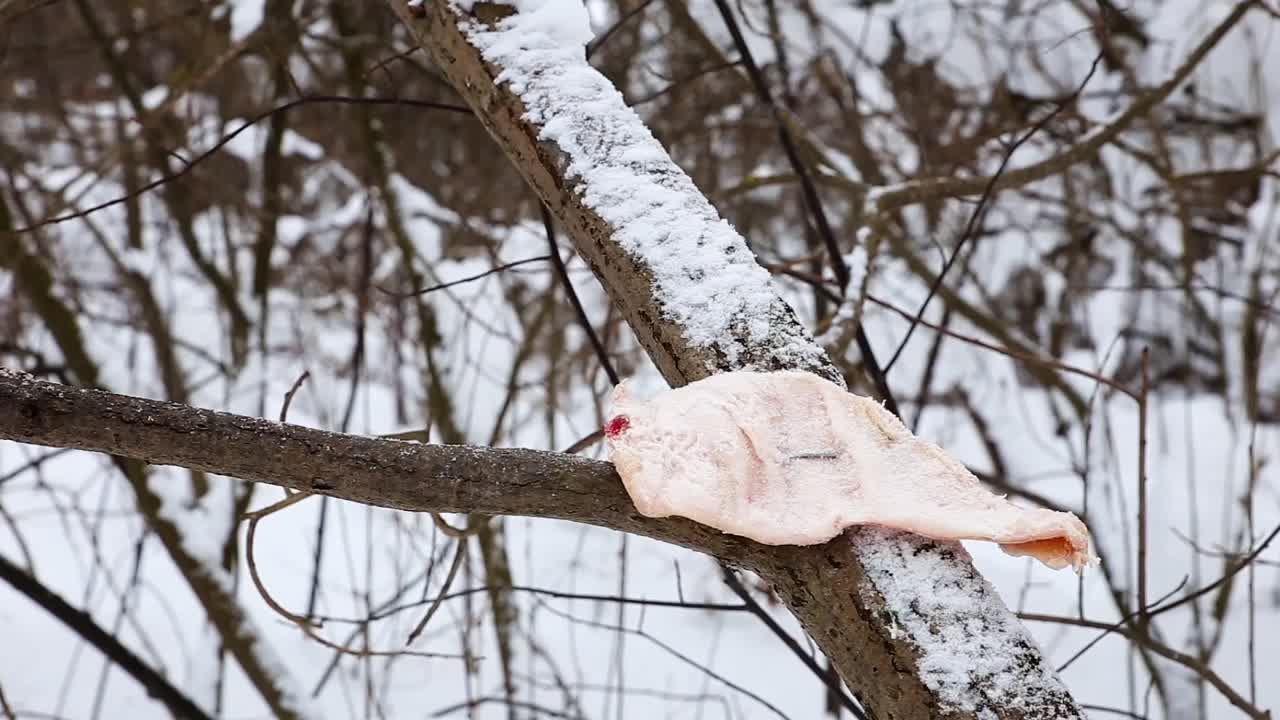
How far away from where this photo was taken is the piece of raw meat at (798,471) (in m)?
0.71

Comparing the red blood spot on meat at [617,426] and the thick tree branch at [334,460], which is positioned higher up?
the red blood spot on meat at [617,426]

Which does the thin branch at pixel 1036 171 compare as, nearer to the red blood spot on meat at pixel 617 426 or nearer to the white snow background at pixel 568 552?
the white snow background at pixel 568 552

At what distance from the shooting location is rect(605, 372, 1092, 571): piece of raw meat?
708 mm

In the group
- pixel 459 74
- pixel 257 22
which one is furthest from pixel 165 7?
pixel 459 74

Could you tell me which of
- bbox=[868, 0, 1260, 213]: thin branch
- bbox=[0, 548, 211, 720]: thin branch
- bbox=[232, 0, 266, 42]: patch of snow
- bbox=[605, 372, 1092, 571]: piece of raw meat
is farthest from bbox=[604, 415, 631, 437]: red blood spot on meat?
bbox=[232, 0, 266, 42]: patch of snow

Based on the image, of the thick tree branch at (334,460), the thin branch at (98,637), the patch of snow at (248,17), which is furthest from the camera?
the patch of snow at (248,17)

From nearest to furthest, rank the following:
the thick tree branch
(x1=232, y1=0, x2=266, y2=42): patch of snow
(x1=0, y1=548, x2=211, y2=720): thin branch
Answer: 1. the thick tree branch
2. (x1=0, y1=548, x2=211, y2=720): thin branch
3. (x1=232, y1=0, x2=266, y2=42): patch of snow

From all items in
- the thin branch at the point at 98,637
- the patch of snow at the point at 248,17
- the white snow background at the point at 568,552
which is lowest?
the thin branch at the point at 98,637

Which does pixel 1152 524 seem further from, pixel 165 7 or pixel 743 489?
pixel 165 7

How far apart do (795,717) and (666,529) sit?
158 cm

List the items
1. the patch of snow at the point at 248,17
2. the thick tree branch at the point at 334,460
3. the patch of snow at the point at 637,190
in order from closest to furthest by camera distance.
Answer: the thick tree branch at the point at 334,460
the patch of snow at the point at 637,190
the patch of snow at the point at 248,17

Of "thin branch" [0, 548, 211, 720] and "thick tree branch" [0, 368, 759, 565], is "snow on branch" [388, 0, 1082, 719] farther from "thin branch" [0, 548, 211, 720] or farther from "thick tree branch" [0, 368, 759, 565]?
"thin branch" [0, 548, 211, 720]

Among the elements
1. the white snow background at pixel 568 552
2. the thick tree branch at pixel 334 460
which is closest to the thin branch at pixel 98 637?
the white snow background at pixel 568 552

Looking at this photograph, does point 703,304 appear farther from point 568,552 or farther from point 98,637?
point 568,552
